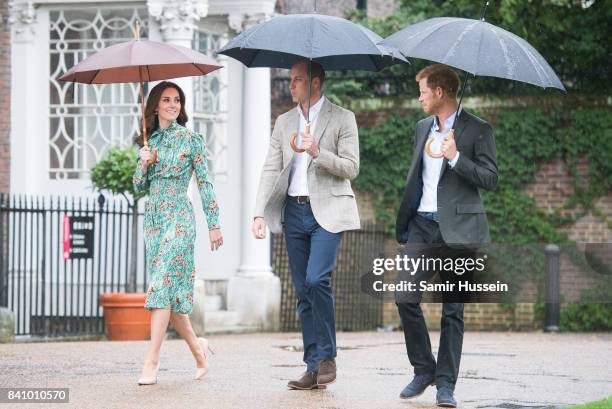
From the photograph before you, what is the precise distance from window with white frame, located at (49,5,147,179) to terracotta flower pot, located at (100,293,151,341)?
7.02 feet

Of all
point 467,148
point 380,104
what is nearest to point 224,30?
point 380,104

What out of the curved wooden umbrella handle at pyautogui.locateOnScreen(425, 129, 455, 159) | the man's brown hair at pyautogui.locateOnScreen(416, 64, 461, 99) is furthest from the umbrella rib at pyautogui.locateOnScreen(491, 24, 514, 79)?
the curved wooden umbrella handle at pyautogui.locateOnScreen(425, 129, 455, 159)

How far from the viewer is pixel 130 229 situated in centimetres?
1394

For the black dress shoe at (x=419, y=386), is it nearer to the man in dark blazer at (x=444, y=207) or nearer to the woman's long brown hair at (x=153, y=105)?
the man in dark blazer at (x=444, y=207)

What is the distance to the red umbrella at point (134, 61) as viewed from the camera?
8.01 metres

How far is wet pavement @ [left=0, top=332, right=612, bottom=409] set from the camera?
24.1 ft

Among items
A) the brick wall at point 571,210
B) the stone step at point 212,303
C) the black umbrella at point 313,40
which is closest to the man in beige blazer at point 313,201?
the black umbrella at point 313,40

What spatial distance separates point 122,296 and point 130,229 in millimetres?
1604

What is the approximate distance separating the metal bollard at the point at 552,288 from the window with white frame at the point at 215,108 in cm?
415

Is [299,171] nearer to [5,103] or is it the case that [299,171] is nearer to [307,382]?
[307,382]

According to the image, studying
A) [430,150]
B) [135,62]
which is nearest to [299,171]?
[430,150]

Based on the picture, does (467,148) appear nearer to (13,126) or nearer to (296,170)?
(296,170)

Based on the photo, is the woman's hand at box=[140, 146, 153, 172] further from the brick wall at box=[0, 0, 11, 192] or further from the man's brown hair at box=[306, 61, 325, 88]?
the brick wall at box=[0, 0, 11, 192]

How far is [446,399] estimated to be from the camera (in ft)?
23.1
